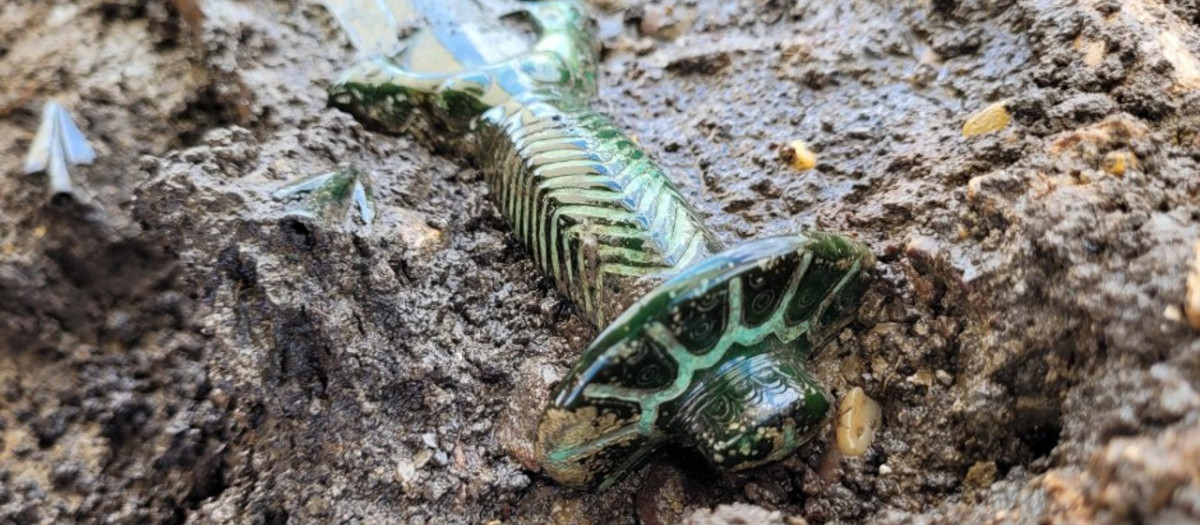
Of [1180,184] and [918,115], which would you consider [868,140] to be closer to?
[918,115]

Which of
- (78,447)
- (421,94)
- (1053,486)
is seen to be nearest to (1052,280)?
(1053,486)

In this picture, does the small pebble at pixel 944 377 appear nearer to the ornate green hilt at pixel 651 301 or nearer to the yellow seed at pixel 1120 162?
the ornate green hilt at pixel 651 301

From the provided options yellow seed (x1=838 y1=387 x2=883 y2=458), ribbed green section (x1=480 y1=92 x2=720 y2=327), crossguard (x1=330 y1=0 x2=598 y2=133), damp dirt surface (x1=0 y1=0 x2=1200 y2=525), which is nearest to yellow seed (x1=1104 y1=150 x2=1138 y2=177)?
damp dirt surface (x1=0 y1=0 x2=1200 y2=525)

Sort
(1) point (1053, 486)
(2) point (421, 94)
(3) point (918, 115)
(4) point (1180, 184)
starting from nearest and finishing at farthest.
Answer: (1) point (1053, 486) → (4) point (1180, 184) → (3) point (918, 115) → (2) point (421, 94)

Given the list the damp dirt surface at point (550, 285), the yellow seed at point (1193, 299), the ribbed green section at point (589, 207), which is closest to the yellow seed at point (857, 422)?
the damp dirt surface at point (550, 285)

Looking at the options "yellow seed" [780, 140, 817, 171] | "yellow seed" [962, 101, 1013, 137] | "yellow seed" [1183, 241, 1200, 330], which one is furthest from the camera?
"yellow seed" [780, 140, 817, 171]

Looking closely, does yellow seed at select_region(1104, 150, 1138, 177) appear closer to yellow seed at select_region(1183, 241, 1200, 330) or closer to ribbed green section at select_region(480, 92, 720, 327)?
yellow seed at select_region(1183, 241, 1200, 330)

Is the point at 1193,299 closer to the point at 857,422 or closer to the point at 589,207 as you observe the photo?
the point at 857,422
